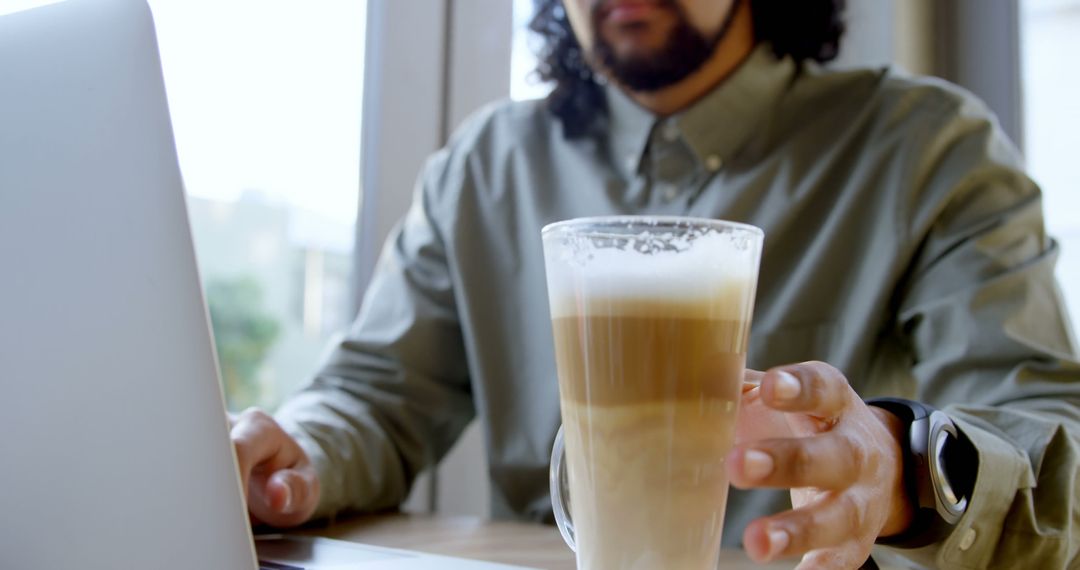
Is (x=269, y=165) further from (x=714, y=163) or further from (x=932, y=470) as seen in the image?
(x=932, y=470)

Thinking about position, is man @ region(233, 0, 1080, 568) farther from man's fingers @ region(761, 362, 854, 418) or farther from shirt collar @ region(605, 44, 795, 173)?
man's fingers @ region(761, 362, 854, 418)

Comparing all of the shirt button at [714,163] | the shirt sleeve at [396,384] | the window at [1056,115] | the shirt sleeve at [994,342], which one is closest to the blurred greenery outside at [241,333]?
the shirt sleeve at [396,384]

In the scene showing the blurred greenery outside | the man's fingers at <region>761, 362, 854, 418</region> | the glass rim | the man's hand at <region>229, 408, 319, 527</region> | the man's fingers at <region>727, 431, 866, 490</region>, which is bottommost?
the blurred greenery outside

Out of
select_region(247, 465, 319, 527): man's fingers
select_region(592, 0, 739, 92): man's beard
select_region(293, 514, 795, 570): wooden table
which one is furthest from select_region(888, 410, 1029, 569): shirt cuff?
select_region(592, 0, 739, 92): man's beard

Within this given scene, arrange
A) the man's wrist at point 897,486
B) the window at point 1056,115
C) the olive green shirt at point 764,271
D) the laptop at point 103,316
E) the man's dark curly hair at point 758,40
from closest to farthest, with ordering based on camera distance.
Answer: the laptop at point 103,316, the man's wrist at point 897,486, the olive green shirt at point 764,271, the man's dark curly hair at point 758,40, the window at point 1056,115

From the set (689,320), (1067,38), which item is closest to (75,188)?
(689,320)

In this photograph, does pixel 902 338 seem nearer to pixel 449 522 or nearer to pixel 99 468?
pixel 449 522

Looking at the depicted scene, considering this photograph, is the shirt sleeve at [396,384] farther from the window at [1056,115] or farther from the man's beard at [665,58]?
the window at [1056,115]

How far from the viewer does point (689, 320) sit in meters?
0.54

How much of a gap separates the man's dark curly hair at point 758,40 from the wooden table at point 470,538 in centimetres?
68

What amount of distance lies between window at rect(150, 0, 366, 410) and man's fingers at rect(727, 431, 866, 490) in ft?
3.64

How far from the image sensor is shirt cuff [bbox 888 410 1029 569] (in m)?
0.71

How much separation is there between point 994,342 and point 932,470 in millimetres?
449

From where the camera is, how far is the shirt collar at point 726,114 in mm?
1354
